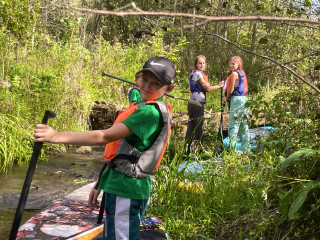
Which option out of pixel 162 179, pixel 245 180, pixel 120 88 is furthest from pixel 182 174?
pixel 120 88

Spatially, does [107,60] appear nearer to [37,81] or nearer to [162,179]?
[37,81]

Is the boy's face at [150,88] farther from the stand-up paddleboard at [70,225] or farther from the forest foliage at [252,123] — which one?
the stand-up paddleboard at [70,225]

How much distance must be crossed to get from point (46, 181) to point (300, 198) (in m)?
4.68

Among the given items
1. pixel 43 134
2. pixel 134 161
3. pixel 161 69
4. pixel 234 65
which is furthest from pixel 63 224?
pixel 234 65

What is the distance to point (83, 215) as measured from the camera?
169 inches

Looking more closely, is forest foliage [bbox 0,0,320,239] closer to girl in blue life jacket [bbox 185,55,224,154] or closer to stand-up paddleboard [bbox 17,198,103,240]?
stand-up paddleboard [bbox 17,198,103,240]

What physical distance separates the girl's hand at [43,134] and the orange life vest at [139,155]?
0.54 m

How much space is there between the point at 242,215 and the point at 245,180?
1.98ft

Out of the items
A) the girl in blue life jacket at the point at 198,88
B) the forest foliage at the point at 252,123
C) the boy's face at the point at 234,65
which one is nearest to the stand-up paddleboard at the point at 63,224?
the forest foliage at the point at 252,123

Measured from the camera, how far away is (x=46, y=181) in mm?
6695

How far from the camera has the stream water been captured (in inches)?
208

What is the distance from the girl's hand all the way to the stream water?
2.66 metres

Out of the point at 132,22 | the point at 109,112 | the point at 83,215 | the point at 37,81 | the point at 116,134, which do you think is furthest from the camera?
the point at 132,22

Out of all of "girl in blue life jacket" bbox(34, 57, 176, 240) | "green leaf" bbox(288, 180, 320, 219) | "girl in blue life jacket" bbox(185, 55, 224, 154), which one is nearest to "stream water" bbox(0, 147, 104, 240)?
"girl in blue life jacket" bbox(185, 55, 224, 154)
